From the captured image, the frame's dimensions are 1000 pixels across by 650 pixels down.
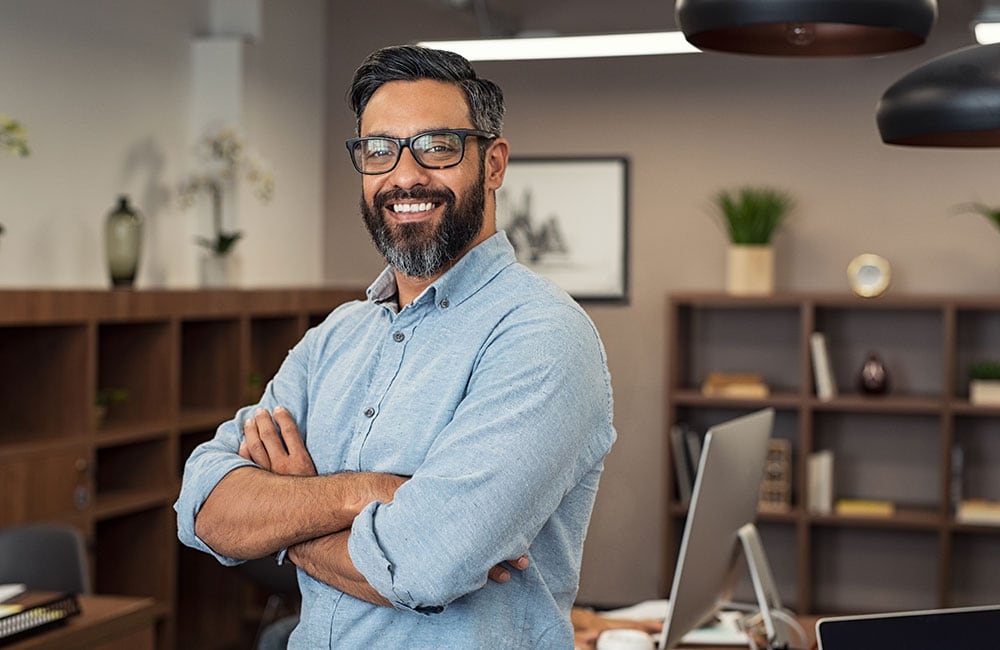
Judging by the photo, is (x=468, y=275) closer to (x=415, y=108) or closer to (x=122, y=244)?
(x=415, y=108)

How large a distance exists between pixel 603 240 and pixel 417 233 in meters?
4.95

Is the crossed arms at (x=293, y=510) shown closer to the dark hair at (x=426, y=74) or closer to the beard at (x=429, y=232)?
the beard at (x=429, y=232)

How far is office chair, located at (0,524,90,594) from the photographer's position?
374cm

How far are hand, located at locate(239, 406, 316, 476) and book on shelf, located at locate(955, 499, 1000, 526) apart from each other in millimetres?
4730

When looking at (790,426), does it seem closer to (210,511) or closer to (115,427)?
(115,427)

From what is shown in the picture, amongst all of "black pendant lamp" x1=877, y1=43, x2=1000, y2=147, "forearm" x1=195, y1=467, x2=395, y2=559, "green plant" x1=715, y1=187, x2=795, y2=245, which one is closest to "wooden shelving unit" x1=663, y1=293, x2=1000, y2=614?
"green plant" x1=715, y1=187, x2=795, y2=245

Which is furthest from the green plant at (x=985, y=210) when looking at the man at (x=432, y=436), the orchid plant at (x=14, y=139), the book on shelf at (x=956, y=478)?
the man at (x=432, y=436)

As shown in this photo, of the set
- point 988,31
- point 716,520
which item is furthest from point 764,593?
point 988,31

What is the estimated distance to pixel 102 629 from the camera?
3250mm

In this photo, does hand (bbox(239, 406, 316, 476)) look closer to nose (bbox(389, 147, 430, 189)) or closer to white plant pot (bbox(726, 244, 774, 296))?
nose (bbox(389, 147, 430, 189))

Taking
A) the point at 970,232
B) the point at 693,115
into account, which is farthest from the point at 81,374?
the point at 970,232

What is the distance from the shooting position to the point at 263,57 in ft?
21.3

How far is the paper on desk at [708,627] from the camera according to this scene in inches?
124

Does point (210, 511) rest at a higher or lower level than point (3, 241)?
lower
